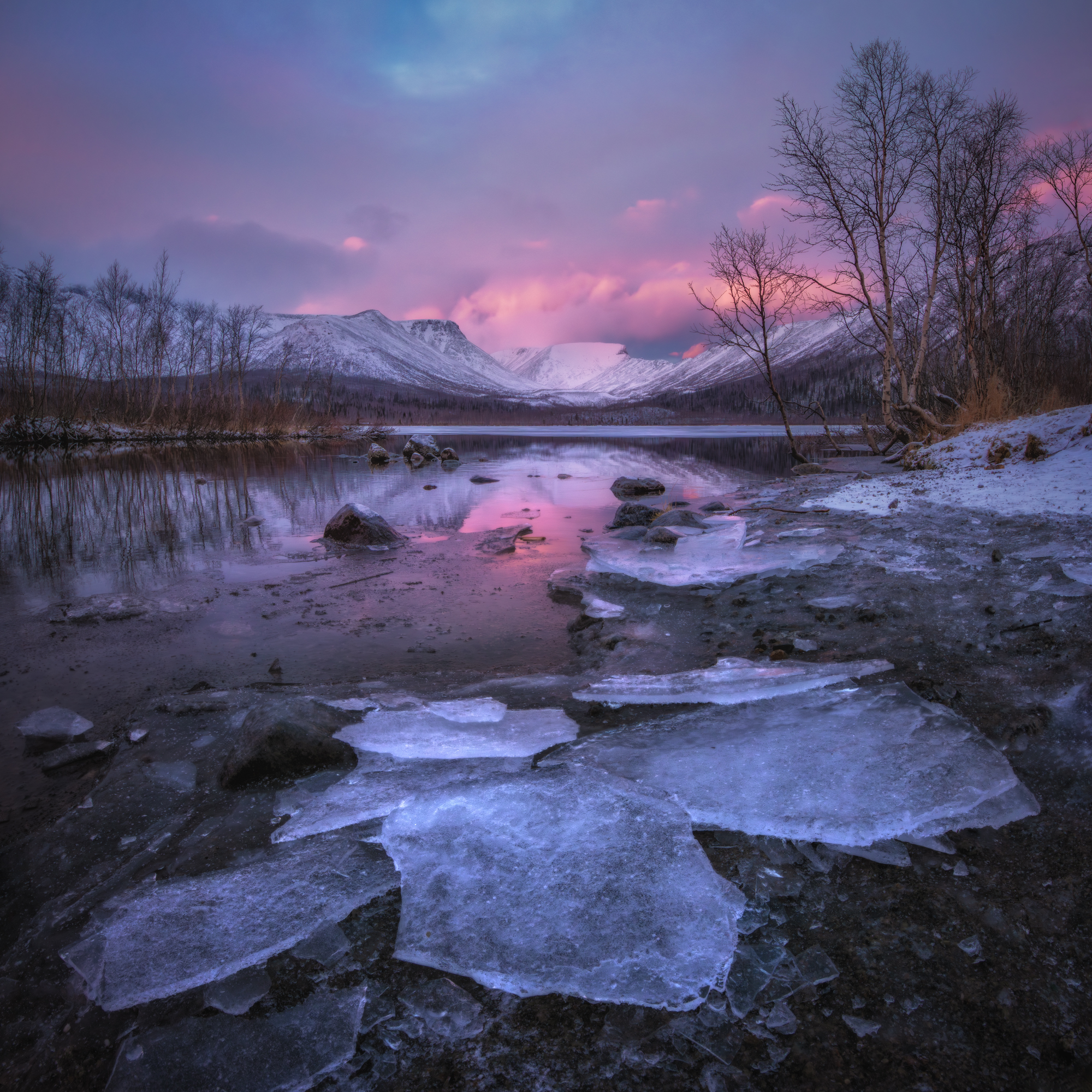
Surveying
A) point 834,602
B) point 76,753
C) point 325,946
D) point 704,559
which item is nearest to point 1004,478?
point 704,559

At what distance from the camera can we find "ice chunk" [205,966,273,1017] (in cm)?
138

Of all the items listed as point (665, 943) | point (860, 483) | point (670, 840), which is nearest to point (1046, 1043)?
point (665, 943)

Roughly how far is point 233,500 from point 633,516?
26.2ft

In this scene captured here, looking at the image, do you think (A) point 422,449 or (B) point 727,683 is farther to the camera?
(A) point 422,449

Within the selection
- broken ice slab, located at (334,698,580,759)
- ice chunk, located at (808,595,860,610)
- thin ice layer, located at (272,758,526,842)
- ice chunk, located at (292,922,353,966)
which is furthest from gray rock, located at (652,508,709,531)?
ice chunk, located at (292,922,353,966)

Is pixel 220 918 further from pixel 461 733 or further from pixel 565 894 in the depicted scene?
pixel 461 733

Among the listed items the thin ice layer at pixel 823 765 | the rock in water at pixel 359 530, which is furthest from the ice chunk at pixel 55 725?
the rock in water at pixel 359 530

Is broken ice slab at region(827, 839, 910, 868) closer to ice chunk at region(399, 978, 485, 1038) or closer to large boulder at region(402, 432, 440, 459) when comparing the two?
ice chunk at region(399, 978, 485, 1038)

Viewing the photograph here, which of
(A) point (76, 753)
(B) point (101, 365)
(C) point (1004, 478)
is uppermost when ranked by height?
(B) point (101, 365)

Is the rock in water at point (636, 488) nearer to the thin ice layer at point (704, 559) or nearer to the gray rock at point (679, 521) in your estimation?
the gray rock at point (679, 521)

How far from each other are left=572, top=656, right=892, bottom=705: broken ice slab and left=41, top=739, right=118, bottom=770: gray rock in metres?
2.28

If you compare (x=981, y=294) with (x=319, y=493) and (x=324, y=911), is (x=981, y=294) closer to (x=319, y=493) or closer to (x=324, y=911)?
(x=319, y=493)

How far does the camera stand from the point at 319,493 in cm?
1259

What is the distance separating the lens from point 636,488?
12.4m
